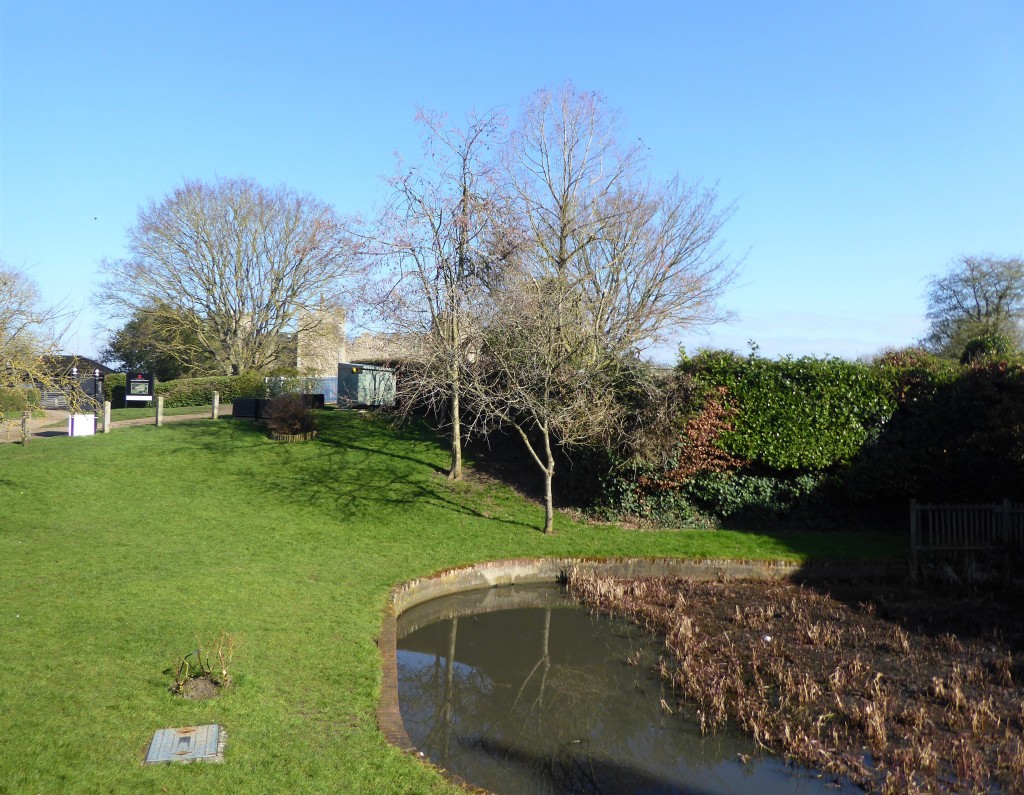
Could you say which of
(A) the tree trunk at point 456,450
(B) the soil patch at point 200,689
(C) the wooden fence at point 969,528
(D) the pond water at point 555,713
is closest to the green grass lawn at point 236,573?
(B) the soil patch at point 200,689

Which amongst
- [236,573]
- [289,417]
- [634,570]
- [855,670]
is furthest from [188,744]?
[289,417]

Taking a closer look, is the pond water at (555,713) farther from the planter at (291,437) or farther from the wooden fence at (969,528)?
the planter at (291,437)

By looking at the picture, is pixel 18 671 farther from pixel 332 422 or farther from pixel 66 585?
pixel 332 422

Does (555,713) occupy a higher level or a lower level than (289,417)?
lower

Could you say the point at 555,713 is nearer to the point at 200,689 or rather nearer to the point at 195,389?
the point at 200,689

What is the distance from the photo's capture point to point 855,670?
8859 millimetres

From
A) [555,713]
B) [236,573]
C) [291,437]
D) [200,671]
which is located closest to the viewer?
[200,671]

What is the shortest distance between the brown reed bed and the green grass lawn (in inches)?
86.5

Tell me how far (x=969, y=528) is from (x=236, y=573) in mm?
12451

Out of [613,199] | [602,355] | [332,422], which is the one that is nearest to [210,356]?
[332,422]

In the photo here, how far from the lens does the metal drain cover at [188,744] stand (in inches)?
223

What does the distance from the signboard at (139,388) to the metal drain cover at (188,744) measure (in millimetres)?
22267

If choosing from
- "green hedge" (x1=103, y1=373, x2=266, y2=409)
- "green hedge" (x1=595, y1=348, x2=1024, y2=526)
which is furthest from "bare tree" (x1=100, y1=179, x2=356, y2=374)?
"green hedge" (x1=595, y1=348, x2=1024, y2=526)

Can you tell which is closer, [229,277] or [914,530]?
[914,530]
